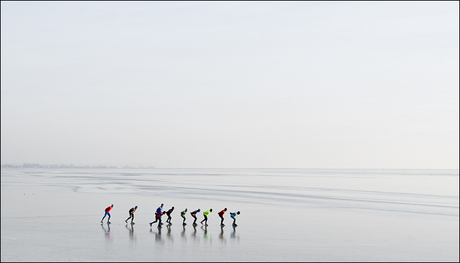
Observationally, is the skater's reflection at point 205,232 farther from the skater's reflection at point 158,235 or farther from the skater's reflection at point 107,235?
the skater's reflection at point 107,235

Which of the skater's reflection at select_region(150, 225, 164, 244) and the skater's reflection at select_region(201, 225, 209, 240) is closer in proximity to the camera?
the skater's reflection at select_region(150, 225, 164, 244)

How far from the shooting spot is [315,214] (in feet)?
112

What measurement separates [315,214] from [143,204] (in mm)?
15339

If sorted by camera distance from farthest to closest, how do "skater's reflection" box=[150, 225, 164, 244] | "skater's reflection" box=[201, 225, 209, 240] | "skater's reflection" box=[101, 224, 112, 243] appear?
"skater's reflection" box=[201, 225, 209, 240], "skater's reflection" box=[101, 224, 112, 243], "skater's reflection" box=[150, 225, 164, 244]

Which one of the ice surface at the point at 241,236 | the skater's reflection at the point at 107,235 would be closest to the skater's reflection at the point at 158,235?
the ice surface at the point at 241,236

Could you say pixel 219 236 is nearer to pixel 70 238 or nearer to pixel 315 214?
pixel 70 238

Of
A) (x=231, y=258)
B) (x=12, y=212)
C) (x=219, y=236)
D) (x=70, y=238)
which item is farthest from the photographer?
(x=12, y=212)

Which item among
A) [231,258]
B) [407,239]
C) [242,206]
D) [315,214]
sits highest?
[242,206]

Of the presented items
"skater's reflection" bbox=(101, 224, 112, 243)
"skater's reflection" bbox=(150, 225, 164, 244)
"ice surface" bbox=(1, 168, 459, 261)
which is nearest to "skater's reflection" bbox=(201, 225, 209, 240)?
"ice surface" bbox=(1, 168, 459, 261)

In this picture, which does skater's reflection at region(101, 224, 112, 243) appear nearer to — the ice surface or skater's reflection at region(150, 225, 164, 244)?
the ice surface

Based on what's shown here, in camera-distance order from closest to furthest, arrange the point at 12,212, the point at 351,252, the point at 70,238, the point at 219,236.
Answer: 1. the point at 351,252
2. the point at 70,238
3. the point at 219,236
4. the point at 12,212

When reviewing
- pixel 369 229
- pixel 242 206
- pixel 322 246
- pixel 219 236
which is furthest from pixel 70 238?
pixel 242 206

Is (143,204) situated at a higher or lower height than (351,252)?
higher

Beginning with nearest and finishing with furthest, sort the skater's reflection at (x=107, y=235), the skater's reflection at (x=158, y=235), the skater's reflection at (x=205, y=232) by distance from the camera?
1. the skater's reflection at (x=158, y=235)
2. the skater's reflection at (x=107, y=235)
3. the skater's reflection at (x=205, y=232)
